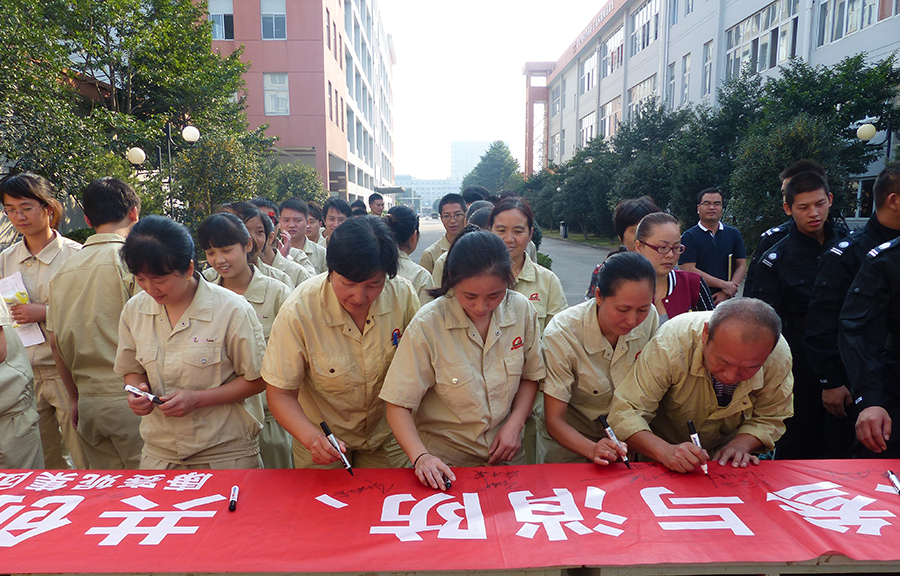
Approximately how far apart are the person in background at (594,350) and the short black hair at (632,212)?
3.40ft

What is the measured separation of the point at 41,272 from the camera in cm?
273

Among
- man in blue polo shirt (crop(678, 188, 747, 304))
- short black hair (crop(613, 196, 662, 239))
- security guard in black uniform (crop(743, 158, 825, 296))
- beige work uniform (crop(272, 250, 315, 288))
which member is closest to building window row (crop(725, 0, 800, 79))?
man in blue polo shirt (crop(678, 188, 747, 304))

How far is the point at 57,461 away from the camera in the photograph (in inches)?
112

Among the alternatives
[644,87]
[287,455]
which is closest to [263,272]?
[287,455]

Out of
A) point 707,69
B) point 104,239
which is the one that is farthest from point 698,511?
point 707,69

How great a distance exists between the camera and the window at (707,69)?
1802 centimetres

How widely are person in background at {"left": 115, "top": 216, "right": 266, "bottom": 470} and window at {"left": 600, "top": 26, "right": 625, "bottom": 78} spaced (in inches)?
1077

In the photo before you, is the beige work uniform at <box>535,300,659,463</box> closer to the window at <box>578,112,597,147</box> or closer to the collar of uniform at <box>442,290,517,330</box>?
the collar of uniform at <box>442,290,517,330</box>

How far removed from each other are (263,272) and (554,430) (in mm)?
1867

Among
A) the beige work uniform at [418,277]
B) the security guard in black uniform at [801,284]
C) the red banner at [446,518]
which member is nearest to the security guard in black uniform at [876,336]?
the red banner at [446,518]

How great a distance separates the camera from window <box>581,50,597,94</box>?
31.1 m

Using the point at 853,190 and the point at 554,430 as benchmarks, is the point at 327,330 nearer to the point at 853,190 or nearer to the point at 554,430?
the point at 554,430

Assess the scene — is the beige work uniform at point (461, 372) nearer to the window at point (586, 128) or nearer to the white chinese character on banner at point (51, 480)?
the white chinese character on banner at point (51, 480)

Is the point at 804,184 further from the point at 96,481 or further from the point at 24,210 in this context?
the point at 24,210
